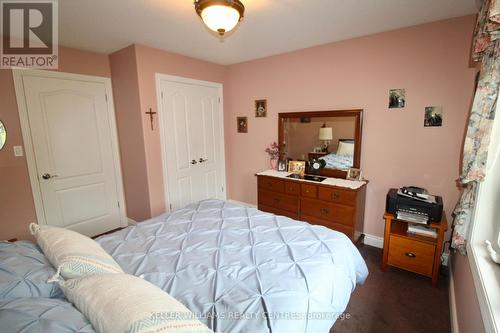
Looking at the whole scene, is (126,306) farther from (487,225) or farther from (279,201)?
(279,201)

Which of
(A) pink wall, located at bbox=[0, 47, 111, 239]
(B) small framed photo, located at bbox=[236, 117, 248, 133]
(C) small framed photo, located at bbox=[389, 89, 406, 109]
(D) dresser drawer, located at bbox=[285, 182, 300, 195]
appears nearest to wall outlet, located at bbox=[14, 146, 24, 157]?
(A) pink wall, located at bbox=[0, 47, 111, 239]

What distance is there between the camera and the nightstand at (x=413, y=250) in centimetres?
207

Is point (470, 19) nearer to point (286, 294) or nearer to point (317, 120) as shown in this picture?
point (317, 120)

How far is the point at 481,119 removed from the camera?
1.47 meters

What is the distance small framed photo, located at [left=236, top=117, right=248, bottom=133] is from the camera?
3.80 m

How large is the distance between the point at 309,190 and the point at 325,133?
77 centimetres

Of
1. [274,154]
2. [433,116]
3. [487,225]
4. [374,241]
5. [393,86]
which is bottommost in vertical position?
[374,241]

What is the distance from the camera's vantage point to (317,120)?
3.06 meters

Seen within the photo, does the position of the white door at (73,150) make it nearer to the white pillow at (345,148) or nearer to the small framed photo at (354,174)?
the white pillow at (345,148)

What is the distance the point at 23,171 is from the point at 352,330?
3513 millimetres

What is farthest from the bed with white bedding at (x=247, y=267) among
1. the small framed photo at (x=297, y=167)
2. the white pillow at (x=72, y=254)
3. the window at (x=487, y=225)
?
the small framed photo at (x=297, y=167)

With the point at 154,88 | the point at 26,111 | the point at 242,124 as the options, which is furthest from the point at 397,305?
the point at 26,111

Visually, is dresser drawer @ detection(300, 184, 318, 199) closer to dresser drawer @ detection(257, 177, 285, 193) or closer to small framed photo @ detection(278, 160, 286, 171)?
dresser drawer @ detection(257, 177, 285, 193)

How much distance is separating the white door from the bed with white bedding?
1747mm
